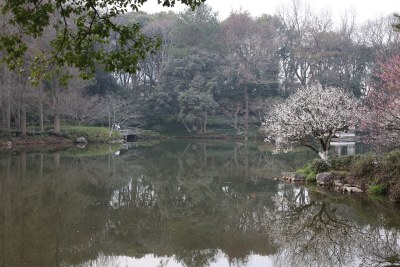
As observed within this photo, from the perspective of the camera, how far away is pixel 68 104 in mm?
35219

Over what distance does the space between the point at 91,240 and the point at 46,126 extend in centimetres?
2976

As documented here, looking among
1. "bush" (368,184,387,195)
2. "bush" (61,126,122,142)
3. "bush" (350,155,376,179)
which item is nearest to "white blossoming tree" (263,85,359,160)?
"bush" (350,155,376,179)

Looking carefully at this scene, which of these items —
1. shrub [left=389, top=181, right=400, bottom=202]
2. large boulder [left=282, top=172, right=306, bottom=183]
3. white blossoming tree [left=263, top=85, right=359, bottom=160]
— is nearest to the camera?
shrub [left=389, top=181, right=400, bottom=202]

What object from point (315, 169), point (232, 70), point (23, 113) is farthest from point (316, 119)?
point (232, 70)

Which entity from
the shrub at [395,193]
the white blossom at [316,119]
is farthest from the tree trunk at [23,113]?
the shrub at [395,193]

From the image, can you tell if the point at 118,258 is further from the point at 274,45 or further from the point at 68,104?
the point at 274,45

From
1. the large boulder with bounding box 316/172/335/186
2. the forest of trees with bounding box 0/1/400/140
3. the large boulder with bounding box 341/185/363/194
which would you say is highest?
the forest of trees with bounding box 0/1/400/140

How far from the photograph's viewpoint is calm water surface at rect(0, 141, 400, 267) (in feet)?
23.3

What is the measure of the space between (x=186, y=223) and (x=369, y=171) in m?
5.97

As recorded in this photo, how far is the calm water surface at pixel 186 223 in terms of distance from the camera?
7.10 m

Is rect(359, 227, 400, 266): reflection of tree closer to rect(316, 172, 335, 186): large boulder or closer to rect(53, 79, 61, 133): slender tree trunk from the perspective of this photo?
rect(316, 172, 335, 186): large boulder

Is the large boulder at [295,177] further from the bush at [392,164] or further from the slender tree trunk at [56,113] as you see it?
the slender tree trunk at [56,113]

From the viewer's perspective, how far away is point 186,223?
31.0 ft

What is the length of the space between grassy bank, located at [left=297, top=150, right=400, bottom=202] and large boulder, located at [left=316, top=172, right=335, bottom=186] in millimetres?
143
